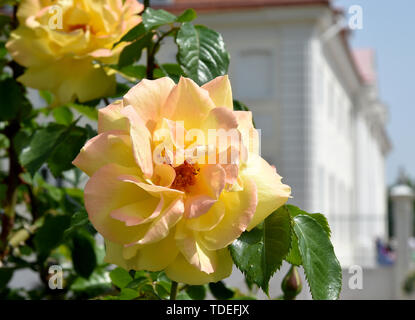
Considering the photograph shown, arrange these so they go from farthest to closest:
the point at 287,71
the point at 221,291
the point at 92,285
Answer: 1. the point at 287,71
2. the point at 92,285
3. the point at 221,291

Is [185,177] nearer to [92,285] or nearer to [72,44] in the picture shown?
[72,44]

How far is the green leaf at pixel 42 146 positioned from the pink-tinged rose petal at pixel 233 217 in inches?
13.0

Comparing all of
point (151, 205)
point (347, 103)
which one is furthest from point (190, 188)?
point (347, 103)

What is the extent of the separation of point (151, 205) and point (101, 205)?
0.03 m

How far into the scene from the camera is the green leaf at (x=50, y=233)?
861 millimetres

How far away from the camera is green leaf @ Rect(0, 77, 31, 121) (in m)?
0.86

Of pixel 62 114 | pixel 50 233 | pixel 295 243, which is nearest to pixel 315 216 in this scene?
pixel 295 243

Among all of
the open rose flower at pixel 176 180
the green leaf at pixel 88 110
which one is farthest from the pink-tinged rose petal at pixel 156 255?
the green leaf at pixel 88 110

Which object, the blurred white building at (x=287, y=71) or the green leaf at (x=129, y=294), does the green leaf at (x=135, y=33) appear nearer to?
the green leaf at (x=129, y=294)

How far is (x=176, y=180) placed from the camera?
1.41 ft

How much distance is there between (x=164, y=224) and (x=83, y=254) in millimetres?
534

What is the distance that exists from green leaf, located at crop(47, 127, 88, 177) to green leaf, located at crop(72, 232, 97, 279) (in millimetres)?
174

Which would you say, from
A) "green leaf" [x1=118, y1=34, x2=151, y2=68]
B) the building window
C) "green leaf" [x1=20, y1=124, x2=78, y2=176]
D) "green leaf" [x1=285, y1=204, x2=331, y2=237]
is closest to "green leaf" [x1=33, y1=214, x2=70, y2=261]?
"green leaf" [x1=20, y1=124, x2=78, y2=176]

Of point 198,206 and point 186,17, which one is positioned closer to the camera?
point 198,206
